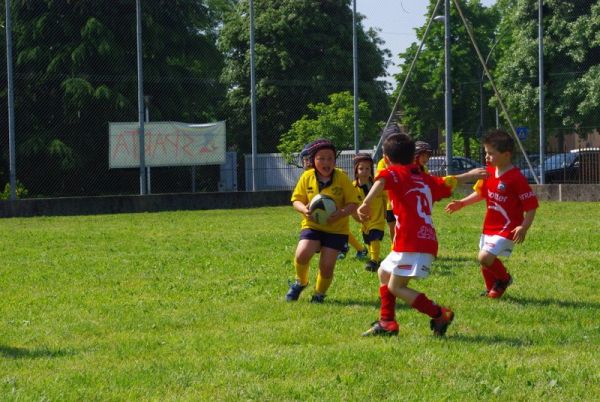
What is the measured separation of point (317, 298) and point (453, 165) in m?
23.5

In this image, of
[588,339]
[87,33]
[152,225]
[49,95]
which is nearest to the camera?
[588,339]

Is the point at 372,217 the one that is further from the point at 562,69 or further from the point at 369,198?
the point at 562,69

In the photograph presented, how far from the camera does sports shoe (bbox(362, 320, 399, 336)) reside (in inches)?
284

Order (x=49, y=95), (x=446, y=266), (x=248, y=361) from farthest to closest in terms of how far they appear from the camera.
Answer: (x=49, y=95)
(x=446, y=266)
(x=248, y=361)

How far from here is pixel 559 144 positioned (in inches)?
1373

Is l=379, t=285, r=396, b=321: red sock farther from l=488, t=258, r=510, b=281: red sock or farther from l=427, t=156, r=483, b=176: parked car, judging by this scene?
l=427, t=156, r=483, b=176: parked car

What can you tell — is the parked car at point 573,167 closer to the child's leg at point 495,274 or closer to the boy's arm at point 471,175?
the child's leg at point 495,274

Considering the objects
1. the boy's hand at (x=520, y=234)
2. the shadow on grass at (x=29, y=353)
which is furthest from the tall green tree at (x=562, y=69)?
the shadow on grass at (x=29, y=353)

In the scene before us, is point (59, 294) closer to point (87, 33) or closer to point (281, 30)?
point (87, 33)

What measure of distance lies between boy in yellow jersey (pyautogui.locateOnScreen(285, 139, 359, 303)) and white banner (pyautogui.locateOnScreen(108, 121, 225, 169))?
59.7 feet

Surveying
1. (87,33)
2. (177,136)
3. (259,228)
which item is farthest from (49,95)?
(259,228)

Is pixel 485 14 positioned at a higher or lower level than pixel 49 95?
higher

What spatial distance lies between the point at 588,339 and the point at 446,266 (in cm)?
475

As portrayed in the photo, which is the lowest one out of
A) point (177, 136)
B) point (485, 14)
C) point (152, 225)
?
point (152, 225)
